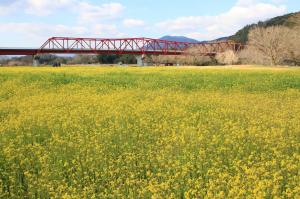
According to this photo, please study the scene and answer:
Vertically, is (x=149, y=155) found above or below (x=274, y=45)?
below

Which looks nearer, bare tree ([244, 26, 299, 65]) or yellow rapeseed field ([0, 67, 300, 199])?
yellow rapeseed field ([0, 67, 300, 199])

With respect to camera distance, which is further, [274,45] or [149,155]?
[274,45]

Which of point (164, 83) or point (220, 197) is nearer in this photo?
point (220, 197)

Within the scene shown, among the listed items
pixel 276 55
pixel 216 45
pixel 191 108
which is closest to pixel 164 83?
pixel 191 108

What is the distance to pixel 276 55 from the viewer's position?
7600cm

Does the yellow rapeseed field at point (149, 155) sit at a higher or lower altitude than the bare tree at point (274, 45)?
lower

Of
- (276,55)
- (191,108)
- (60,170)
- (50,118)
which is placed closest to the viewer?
(60,170)

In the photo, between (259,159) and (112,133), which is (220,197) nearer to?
Result: (259,159)

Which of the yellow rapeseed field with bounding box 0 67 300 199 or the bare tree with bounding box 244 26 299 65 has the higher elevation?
the bare tree with bounding box 244 26 299 65

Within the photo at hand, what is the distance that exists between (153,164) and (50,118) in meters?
5.41

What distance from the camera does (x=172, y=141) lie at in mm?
10281

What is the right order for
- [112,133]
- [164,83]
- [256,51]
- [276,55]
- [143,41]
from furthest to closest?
[143,41] < [256,51] < [276,55] < [164,83] < [112,133]

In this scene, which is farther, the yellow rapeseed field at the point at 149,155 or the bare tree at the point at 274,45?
the bare tree at the point at 274,45

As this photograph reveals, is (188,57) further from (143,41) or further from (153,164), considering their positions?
(153,164)
